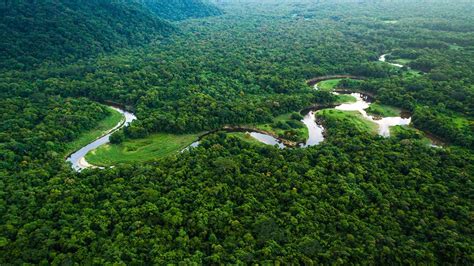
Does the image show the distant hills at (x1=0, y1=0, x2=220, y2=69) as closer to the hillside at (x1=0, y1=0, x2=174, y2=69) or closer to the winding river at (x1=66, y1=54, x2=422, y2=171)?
the hillside at (x1=0, y1=0, x2=174, y2=69)

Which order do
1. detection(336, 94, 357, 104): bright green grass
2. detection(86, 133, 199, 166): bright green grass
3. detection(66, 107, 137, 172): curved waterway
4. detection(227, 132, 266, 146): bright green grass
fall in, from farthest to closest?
1. detection(336, 94, 357, 104): bright green grass
2. detection(227, 132, 266, 146): bright green grass
3. detection(86, 133, 199, 166): bright green grass
4. detection(66, 107, 137, 172): curved waterway

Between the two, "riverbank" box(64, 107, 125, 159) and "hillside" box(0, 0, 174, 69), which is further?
"hillside" box(0, 0, 174, 69)

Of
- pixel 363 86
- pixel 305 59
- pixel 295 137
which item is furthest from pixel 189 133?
pixel 305 59

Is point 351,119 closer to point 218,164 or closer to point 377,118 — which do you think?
point 377,118

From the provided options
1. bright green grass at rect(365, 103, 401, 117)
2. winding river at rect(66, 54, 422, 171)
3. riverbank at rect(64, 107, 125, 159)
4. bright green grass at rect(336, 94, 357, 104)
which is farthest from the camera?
bright green grass at rect(336, 94, 357, 104)

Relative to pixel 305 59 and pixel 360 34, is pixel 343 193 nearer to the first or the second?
pixel 305 59

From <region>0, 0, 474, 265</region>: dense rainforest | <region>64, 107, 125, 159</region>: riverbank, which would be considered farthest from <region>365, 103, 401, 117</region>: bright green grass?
<region>64, 107, 125, 159</region>: riverbank

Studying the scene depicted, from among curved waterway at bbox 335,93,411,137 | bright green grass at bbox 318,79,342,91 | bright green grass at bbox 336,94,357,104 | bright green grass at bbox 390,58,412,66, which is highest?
bright green grass at bbox 390,58,412,66
